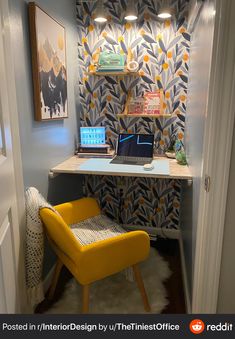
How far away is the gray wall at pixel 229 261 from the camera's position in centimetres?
121

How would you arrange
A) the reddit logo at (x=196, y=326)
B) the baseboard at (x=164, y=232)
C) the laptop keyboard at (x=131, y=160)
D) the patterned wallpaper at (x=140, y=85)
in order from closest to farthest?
the reddit logo at (x=196, y=326), the laptop keyboard at (x=131, y=160), the patterned wallpaper at (x=140, y=85), the baseboard at (x=164, y=232)

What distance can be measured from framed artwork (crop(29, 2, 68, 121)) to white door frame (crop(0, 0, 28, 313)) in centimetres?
27

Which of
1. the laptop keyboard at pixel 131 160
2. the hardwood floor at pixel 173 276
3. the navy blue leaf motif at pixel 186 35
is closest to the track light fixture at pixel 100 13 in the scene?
the navy blue leaf motif at pixel 186 35

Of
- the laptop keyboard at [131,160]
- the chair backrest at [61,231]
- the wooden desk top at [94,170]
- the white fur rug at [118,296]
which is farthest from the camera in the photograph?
the laptop keyboard at [131,160]

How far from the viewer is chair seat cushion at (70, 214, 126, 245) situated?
170 centimetres

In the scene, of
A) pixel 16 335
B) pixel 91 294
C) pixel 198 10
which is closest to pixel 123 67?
pixel 198 10

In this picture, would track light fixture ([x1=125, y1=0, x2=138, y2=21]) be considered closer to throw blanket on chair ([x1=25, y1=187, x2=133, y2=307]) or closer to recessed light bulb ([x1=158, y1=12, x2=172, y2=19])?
recessed light bulb ([x1=158, y1=12, x2=172, y2=19])

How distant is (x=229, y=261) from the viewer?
→ 130 centimetres

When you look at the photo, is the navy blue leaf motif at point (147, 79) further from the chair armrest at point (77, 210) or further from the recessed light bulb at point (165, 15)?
the chair armrest at point (77, 210)

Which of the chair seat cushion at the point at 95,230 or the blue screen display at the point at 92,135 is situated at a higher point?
the blue screen display at the point at 92,135

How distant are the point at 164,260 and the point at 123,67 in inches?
66.2

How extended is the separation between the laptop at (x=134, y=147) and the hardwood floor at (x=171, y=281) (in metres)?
0.85

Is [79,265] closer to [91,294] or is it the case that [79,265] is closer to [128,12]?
[91,294]

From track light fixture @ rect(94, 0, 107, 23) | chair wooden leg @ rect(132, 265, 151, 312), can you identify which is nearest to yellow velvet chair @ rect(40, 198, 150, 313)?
chair wooden leg @ rect(132, 265, 151, 312)
